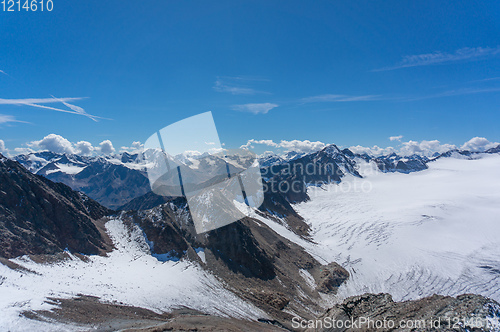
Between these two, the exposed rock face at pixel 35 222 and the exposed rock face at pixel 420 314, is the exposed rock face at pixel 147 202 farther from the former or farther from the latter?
the exposed rock face at pixel 420 314

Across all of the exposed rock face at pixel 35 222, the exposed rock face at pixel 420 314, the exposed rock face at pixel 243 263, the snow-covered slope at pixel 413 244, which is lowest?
the snow-covered slope at pixel 413 244

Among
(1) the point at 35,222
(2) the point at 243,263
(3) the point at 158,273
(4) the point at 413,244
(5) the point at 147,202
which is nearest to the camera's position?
(1) the point at 35,222

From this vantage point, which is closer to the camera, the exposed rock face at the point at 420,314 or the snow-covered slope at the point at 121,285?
Answer: the exposed rock face at the point at 420,314

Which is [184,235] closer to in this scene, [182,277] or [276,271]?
[182,277]

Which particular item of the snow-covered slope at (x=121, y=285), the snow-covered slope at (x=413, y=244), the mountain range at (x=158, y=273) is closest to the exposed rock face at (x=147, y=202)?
the snow-covered slope at (x=413, y=244)

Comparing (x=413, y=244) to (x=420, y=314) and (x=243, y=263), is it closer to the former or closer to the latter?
(x=243, y=263)

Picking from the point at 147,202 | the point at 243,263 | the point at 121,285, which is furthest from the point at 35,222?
the point at 147,202
